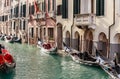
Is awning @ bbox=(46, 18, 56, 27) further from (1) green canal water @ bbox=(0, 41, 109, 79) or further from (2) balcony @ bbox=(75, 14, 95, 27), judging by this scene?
(1) green canal water @ bbox=(0, 41, 109, 79)

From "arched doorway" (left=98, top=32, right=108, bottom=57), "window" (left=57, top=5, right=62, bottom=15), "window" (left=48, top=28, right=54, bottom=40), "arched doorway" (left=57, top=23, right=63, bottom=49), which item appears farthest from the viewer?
"window" (left=48, top=28, right=54, bottom=40)

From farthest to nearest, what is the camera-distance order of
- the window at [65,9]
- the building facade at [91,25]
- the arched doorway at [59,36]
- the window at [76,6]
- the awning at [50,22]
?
the awning at [50,22]
the arched doorway at [59,36]
the window at [65,9]
the window at [76,6]
the building facade at [91,25]

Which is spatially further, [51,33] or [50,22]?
[51,33]

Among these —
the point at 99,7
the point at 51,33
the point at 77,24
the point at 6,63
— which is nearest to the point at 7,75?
the point at 6,63

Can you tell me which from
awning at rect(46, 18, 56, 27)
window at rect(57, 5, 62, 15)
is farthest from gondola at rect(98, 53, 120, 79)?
awning at rect(46, 18, 56, 27)

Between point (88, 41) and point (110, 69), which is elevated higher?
point (88, 41)

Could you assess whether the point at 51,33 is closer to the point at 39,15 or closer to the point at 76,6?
the point at 39,15

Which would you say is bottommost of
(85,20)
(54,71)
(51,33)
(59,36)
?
(54,71)

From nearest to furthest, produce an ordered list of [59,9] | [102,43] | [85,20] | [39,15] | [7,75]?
[7,75] → [102,43] → [85,20] → [59,9] → [39,15]

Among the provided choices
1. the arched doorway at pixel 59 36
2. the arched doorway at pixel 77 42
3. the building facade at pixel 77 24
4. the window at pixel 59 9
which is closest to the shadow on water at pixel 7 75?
the building facade at pixel 77 24

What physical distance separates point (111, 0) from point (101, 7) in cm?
124

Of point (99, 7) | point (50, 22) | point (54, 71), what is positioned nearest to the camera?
point (54, 71)

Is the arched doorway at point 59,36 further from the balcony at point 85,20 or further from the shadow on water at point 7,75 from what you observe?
the shadow on water at point 7,75

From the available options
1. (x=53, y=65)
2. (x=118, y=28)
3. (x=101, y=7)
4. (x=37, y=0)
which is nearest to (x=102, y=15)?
(x=101, y=7)
